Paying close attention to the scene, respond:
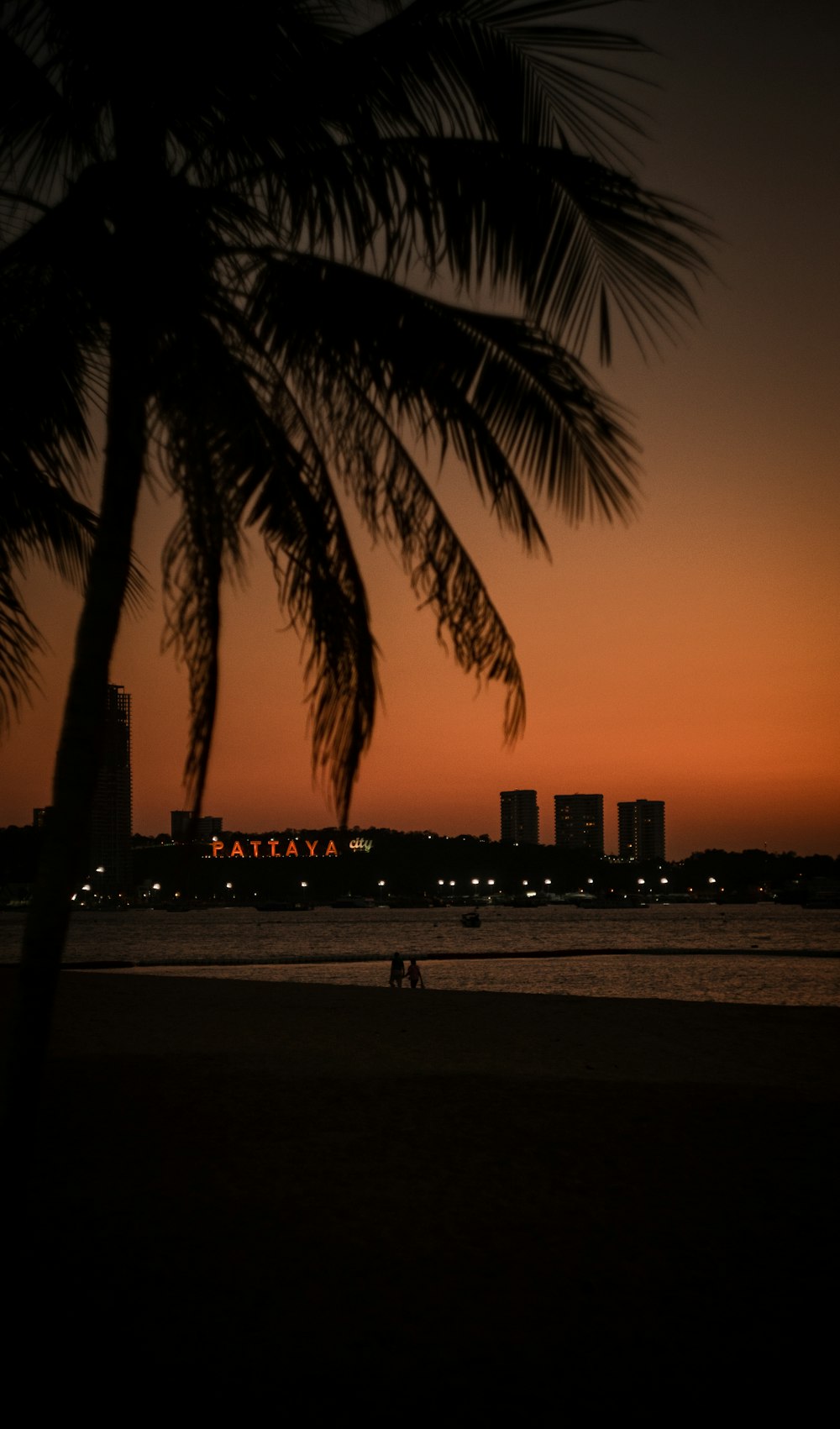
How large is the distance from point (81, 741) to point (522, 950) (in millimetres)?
76767

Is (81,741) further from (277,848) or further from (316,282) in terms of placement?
(277,848)

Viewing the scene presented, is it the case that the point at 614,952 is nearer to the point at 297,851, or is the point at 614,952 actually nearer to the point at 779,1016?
the point at 779,1016

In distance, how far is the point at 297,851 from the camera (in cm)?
18912

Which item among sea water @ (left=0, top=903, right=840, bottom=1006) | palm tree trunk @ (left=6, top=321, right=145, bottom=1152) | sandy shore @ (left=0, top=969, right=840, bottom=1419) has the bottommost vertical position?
sea water @ (left=0, top=903, right=840, bottom=1006)

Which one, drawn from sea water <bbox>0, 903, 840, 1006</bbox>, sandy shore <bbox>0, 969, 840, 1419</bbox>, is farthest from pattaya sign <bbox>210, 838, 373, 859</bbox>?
sandy shore <bbox>0, 969, 840, 1419</bbox>

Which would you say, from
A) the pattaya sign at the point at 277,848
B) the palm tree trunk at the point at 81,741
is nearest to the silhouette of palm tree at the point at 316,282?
the palm tree trunk at the point at 81,741

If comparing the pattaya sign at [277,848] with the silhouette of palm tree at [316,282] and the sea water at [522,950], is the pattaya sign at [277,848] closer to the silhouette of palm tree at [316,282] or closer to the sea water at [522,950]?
the sea water at [522,950]

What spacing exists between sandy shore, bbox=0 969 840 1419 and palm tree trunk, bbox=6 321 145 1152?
4.53 ft

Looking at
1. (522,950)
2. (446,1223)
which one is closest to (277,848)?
(522,950)

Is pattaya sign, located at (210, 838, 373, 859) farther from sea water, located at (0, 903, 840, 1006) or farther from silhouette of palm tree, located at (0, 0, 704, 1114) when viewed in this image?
silhouette of palm tree, located at (0, 0, 704, 1114)

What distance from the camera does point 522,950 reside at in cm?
7956

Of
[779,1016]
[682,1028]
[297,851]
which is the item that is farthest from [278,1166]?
[297,851]

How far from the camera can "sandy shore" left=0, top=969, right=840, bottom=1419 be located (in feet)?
17.1

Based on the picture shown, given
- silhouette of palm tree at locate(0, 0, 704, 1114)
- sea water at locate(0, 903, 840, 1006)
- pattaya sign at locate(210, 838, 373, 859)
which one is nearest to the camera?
silhouette of palm tree at locate(0, 0, 704, 1114)
